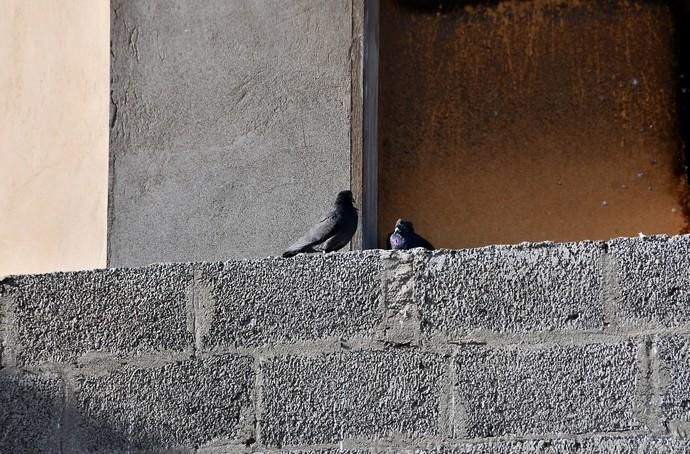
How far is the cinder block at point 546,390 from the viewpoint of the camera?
3889mm

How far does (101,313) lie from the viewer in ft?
14.0

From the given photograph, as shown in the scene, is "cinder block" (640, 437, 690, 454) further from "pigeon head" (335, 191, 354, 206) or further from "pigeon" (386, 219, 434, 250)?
"pigeon head" (335, 191, 354, 206)

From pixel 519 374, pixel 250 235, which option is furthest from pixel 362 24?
pixel 519 374

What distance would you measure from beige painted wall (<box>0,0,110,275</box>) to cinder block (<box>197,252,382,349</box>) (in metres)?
Result: 1.48

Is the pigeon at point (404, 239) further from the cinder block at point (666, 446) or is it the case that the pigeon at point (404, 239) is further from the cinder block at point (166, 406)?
the cinder block at point (666, 446)

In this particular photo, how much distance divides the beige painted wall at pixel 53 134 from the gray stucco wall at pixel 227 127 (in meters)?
0.33

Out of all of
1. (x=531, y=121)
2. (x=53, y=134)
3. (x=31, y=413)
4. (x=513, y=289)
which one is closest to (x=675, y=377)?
(x=513, y=289)

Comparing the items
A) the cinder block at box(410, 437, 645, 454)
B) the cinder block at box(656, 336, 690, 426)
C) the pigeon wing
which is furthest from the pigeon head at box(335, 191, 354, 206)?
the cinder block at box(656, 336, 690, 426)

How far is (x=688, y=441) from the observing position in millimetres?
3828

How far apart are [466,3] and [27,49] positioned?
1.77m

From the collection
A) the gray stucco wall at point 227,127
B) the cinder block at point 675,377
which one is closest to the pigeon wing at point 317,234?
the gray stucco wall at point 227,127

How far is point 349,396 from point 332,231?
3.05 ft

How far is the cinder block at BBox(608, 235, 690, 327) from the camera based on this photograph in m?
3.90

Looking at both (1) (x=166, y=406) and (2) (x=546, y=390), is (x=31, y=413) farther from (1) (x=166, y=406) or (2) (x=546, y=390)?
(2) (x=546, y=390)
